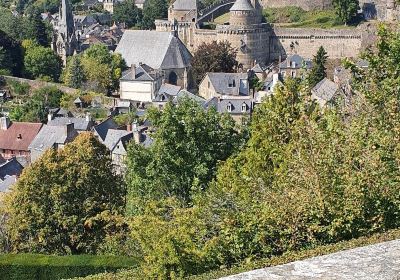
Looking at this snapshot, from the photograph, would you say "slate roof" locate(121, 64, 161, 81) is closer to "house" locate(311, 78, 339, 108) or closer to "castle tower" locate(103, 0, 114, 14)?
"house" locate(311, 78, 339, 108)

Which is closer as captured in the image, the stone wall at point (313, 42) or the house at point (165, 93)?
the house at point (165, 93)

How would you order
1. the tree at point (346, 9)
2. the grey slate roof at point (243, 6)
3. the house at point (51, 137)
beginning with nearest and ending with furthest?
the house at point (51, 137)
the grey slate roof at point (243, 6)
the tree at point (346, 9)

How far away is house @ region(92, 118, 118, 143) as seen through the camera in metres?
43.1

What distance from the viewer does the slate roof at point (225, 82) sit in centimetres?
5562

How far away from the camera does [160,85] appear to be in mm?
59375

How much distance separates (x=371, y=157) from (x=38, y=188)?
574 inches

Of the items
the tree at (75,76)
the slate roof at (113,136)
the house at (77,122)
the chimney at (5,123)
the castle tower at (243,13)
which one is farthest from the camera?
the castle tower at (243,13)

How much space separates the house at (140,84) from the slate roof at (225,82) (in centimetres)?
480

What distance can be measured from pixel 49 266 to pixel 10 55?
46887 mm

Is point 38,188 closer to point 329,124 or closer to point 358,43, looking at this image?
point 329,124

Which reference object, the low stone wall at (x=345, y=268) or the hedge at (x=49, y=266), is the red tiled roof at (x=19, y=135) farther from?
the low stone wall at (x=345, y=268)

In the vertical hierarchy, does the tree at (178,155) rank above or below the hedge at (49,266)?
above

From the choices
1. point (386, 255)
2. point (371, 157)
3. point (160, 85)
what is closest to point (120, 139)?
point (160, 85)

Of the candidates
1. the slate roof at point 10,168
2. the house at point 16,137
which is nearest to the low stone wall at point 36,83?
the house at point 16,137
